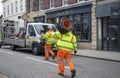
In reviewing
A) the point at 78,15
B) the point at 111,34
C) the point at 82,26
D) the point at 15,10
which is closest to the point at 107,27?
the point at 111,34

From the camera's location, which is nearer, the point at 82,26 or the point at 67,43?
the point at 67,43

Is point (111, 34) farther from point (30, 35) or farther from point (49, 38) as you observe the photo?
point (49, 38)

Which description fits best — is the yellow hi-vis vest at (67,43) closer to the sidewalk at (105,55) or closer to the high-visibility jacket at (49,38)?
the high-visibility jacket at (49,38)

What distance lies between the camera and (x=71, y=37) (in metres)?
11.3

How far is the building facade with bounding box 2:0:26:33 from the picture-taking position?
41.2 m

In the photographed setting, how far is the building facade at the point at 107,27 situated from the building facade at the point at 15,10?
1667 centimetres

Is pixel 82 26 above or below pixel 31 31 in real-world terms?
above

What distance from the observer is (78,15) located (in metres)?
27.6

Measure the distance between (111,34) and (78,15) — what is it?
15.0 ft

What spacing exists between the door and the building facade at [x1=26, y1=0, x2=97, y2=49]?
3.27 feet

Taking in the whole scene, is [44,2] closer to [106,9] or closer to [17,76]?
[106,9]

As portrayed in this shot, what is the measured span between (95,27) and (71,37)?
1405 cm

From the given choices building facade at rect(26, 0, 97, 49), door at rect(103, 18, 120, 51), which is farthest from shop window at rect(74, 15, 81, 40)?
door at rect(103, 18, 120, 51)

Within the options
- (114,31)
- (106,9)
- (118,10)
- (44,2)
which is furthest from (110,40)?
(44,2)
